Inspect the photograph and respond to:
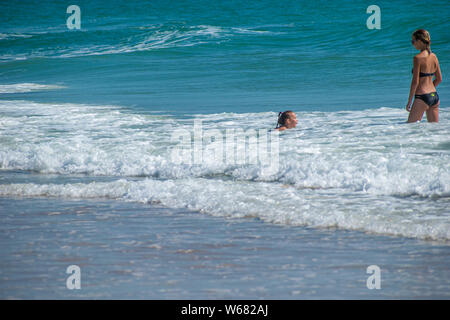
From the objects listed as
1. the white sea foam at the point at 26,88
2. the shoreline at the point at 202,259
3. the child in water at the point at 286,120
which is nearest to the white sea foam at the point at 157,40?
the white sea foam at the point at 26,88

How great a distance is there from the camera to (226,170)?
8102 mm

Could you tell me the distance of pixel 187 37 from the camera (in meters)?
37.1

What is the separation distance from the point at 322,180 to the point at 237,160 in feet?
5.26

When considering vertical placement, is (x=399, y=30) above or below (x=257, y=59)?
above

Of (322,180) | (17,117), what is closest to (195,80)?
(17,117)

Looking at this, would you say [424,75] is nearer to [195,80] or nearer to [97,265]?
[97,265]

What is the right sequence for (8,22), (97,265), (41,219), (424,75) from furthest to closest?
(8,22) → (424,75) → (41,219) → (97,265)

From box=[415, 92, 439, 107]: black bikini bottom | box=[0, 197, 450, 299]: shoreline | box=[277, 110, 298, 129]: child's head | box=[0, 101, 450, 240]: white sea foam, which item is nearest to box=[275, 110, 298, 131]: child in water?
box=[277, 110, 298, 129]: child's head

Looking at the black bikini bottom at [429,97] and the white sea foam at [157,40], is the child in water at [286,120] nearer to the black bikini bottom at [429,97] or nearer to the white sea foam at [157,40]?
the black bikini bottom at [429,97]

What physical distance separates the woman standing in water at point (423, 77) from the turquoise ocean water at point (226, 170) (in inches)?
19.8

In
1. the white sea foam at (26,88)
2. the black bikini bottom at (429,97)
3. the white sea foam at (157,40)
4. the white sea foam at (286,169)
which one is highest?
the white sea foam at (157,40)

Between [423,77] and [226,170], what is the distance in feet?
11.3

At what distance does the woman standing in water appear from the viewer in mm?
8523

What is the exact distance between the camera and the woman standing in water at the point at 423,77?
28.0 feet
